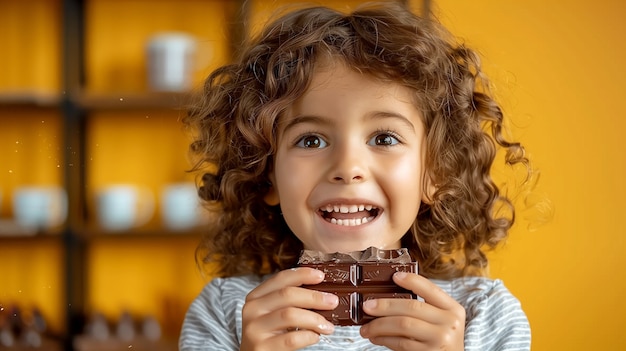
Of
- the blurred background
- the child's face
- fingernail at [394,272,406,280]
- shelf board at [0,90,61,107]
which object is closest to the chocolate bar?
fingernail at [394,272,406,280]

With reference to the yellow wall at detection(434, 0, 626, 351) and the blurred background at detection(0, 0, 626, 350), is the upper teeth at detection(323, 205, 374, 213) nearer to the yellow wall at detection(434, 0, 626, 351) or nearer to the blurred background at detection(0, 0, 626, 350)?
the blurred background at detection(0, 0, 626, 350)

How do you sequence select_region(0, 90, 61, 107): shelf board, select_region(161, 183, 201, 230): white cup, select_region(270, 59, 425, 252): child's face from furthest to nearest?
select_region(161, 183, 201, 230): white cup
select_region(0, 90, 61, 107): shelf board
select_region(270, 59, 425, 252): child's face

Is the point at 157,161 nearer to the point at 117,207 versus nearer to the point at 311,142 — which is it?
the point at 117,207

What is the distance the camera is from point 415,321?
829 millimetres

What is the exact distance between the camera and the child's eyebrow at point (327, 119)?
941mm

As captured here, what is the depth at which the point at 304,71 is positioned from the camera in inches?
39.0

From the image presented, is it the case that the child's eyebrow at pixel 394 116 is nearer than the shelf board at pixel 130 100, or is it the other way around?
the child's eyebrow at pixel 394 116

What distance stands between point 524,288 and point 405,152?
1.68 metres

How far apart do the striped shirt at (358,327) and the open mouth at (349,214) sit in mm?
187

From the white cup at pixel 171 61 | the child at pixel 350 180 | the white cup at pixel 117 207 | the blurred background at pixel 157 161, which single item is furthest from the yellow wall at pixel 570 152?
the child at pixel 350 180

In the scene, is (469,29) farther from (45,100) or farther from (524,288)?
(45,100)

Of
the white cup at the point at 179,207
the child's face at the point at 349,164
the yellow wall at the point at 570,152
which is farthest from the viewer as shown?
the white cup at the point at 179,207

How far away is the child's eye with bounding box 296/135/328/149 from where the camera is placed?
0.96m

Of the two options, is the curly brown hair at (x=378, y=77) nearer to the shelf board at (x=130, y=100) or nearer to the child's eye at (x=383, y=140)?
the child's eye at (x=383, y=140)
